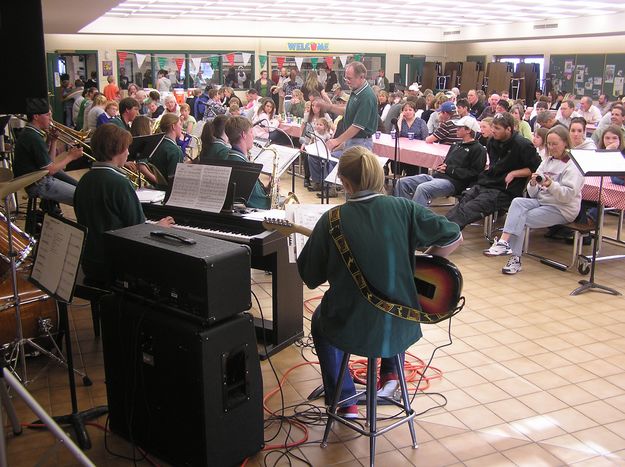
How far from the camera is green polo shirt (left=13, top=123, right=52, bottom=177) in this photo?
5.56m

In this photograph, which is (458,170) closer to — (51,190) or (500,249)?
(500,249)

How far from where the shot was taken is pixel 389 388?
11.3 ft

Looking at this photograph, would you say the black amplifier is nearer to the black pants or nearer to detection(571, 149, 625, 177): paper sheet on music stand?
detection(571, 149, 625, 177): paper sheet on music stand

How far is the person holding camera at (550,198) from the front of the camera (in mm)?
5570

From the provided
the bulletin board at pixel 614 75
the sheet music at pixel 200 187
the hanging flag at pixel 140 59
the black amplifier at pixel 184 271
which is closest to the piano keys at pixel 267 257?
the sheet music at pixel 200 187

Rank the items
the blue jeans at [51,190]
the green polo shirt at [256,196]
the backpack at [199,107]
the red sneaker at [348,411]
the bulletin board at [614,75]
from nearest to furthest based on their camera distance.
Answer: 1. the red sneaker at [348,411]
2. the green polo shirt at [256,196]
3. the blue jeans at [51,190]
4. the backpack at [199,107]
5. the bulletin board at [614,75]

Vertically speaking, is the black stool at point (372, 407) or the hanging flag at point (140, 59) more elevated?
the hanging flag at point (140, 59)

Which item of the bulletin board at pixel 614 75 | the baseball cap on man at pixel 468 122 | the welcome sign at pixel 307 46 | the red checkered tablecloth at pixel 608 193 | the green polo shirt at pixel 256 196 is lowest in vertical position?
the red checkered tablecloth at pixel 608 193

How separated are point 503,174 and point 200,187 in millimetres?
3394

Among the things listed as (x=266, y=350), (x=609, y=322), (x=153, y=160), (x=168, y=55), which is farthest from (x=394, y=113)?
(x=168, y=55)

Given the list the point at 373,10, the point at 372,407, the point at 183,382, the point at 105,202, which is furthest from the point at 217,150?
the point at 373,10

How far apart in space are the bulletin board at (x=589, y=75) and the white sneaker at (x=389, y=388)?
1515cm

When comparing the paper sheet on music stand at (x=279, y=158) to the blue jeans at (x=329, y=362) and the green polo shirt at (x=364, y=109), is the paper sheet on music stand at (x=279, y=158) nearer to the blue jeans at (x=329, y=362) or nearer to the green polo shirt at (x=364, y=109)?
the green polo shirt at (x=364, y=109)

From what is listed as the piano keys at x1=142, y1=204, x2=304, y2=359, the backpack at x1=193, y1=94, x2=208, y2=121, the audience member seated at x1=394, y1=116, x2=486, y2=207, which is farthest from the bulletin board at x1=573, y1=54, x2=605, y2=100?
the piano keys at x1=142, y1=204, x2=304, y2=359
